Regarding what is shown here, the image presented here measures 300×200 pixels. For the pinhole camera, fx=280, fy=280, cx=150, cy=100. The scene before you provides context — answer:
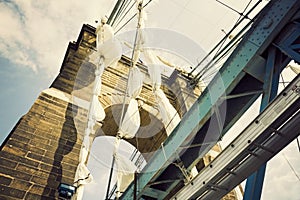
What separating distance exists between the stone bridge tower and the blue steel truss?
67.1 inches

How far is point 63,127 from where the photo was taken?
19.6 ft

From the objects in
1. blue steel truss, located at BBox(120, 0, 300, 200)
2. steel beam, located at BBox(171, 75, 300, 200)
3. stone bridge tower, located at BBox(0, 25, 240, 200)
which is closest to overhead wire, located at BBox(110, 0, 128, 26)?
stone bridge tower, located at BBox(0, 25, 240, 200)

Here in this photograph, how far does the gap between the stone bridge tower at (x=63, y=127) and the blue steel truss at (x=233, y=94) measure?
5.59ft

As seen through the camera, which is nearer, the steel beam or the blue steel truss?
the steel beam

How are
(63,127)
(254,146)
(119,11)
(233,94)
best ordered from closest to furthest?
1. (254,146)
2. (233,94)
3. (63,127)
4. (119,11)

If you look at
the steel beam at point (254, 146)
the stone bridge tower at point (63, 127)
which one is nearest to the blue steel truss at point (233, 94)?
the steel beam at point (254, 146)

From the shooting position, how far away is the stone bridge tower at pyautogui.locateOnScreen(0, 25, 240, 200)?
491 cm

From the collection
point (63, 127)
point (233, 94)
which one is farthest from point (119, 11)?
point (233, 94)

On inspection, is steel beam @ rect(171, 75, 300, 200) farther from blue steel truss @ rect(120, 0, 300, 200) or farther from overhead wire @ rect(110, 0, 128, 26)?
overhead wire @ rect(110, 0, 128, 26)

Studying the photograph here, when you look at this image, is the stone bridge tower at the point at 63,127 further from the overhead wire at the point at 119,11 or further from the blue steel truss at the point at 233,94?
the blue steel truss at the point at 233,94

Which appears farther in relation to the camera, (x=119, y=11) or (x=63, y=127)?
(x=119, y=11)

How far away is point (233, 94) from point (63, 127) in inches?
153

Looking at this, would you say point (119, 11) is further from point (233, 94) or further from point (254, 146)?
point (254, 146)

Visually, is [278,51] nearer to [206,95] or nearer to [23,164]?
[206,95]
